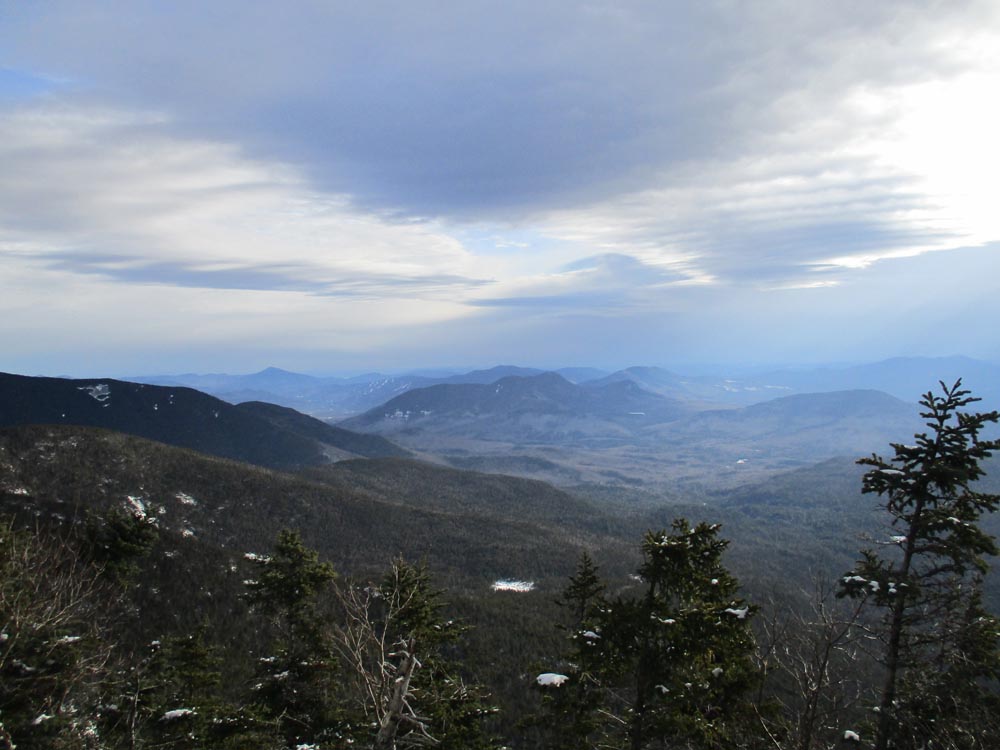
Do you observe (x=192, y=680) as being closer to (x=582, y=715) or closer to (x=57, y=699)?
(x=57, y=699)

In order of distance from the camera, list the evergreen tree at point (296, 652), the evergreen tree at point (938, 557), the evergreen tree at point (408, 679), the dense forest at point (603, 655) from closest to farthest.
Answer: the evergreen tree at point (408, 679)
the dense forest at point (603, 655)
the evergreen tree at point (938, 557)
the evergreen tree at point (296, 652)

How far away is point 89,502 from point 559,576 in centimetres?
11361

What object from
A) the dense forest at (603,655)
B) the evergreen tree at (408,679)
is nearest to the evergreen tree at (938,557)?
the dense forest at (603,655)

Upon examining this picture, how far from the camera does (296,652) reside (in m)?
22.7

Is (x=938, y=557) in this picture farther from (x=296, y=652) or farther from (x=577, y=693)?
(x=296, y=652)

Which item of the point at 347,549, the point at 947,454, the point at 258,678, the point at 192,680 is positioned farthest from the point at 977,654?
the point at 347,549

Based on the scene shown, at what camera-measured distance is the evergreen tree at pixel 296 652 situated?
69.6 feet

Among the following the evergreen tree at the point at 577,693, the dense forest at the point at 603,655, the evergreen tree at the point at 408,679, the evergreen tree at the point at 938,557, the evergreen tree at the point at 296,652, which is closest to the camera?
the evergreen tree at the point at 408,679

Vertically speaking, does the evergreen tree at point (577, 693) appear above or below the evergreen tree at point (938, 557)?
below

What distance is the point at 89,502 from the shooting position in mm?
119438

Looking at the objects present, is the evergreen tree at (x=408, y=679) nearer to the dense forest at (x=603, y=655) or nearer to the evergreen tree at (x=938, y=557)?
the dense forest at (x=603, y=655)

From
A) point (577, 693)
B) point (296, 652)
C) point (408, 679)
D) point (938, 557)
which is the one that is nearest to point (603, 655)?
point (577, 693)

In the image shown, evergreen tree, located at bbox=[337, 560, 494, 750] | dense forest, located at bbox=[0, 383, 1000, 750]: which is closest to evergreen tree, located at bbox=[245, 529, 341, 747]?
dense forest, located at bbox=[0, 383, 1000, 750]

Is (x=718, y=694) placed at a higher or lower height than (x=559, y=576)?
higher
